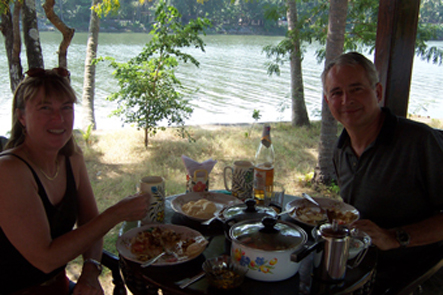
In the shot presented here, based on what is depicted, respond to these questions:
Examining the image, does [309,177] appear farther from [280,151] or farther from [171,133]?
[171,133]

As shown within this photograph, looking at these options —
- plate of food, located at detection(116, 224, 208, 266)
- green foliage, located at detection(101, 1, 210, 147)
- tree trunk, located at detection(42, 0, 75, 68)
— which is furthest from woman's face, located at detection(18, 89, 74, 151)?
green foliage, located at detection(101, 1, 210, 147)

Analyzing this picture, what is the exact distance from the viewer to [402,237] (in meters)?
1.44

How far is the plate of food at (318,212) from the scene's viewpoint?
1.57 m

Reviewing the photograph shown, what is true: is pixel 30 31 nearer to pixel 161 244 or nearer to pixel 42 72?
pixel 42 72

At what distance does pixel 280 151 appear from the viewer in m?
5.74

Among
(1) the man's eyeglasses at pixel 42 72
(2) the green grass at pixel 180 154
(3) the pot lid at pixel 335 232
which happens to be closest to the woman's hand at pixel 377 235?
(3) the pot lid at pixel 335 232

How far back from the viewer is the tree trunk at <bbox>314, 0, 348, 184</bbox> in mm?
4109

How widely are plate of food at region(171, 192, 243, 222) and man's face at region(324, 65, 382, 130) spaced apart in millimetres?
684

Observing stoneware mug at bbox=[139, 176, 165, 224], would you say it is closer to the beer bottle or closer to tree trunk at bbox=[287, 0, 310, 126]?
the beer bottle

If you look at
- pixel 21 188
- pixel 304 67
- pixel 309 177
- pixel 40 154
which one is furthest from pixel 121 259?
pixel 304 67

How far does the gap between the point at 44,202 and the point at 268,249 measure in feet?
3.01

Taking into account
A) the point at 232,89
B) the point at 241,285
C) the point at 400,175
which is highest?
the point at 400,175

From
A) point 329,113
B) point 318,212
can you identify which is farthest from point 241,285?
point 329,113

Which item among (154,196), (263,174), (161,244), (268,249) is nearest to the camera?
(268,249)
